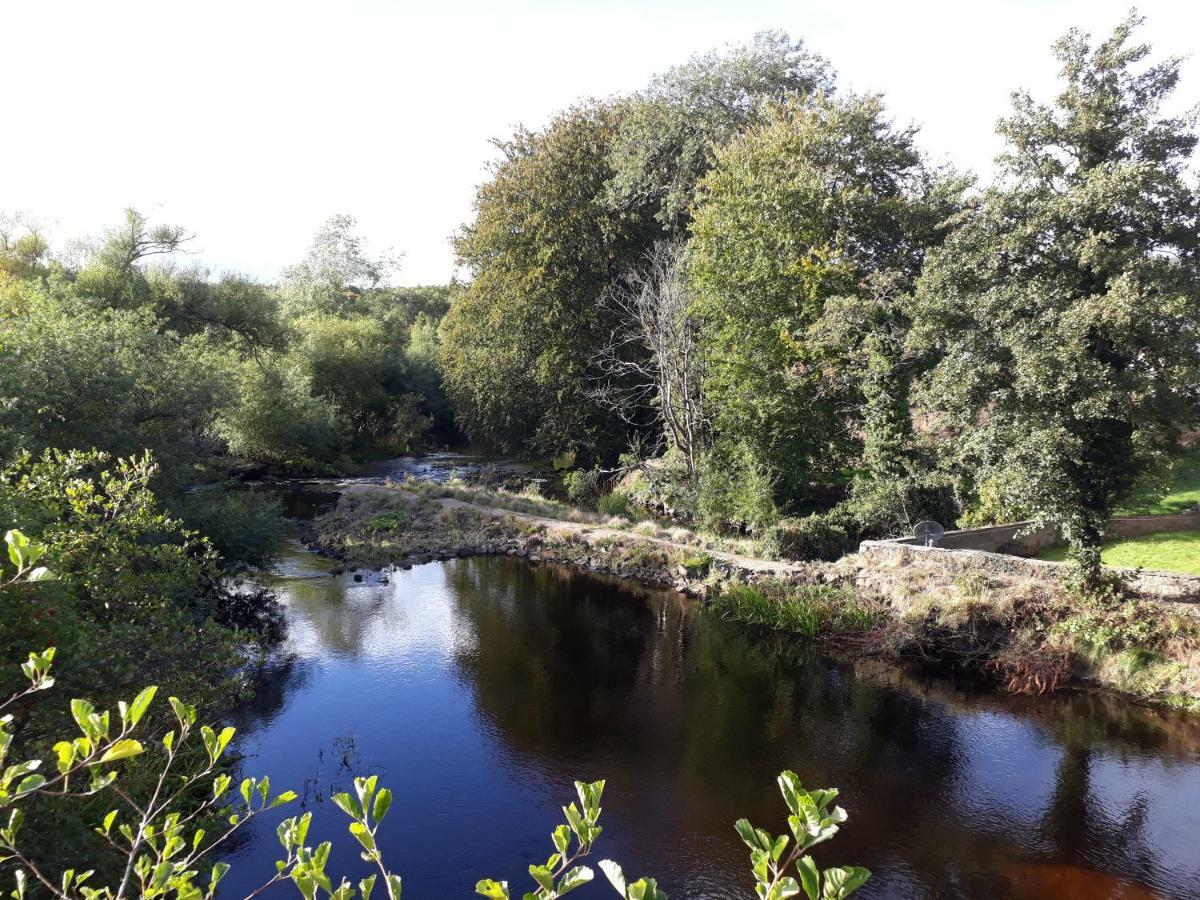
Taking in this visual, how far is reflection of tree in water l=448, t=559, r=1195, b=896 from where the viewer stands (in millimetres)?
9328

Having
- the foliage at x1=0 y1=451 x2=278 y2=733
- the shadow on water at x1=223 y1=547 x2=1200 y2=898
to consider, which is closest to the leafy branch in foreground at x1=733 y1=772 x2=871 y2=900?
the foliage at x1=0 y1=451 x2=278 y2=733

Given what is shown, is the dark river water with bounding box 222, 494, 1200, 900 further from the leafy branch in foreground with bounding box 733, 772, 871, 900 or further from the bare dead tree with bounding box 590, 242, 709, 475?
the bare dead tree with bounding box 590, 242, 709, 475

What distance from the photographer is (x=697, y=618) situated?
17.8 m

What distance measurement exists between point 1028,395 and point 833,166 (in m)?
11.0

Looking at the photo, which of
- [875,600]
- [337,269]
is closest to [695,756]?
[875,600]

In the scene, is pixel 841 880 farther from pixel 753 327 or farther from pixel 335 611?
pixel 753 327

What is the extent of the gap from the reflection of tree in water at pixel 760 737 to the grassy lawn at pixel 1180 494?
9024 mm

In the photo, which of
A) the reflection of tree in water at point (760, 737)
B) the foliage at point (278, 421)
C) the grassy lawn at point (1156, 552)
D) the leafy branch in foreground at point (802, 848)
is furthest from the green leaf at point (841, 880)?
the foliage at point (278, 421)

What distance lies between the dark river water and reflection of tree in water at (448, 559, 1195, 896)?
4 centimetres

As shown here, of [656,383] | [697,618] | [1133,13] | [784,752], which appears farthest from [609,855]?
[656,383]

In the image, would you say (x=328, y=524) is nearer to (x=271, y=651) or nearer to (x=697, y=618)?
(x=271, y=651)

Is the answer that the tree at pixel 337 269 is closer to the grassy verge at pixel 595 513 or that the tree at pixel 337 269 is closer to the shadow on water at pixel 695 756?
the grassy verge at pixel 595 513

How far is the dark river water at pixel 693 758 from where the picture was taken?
29.4 ft

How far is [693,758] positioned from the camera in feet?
37.1
